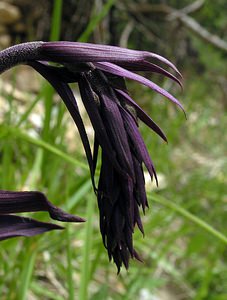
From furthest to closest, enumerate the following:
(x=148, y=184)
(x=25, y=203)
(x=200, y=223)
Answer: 1. (x=148, y=184)
2. (x=200, y=223)
3. (x=25, y=203)

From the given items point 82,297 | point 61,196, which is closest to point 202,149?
point 61,196

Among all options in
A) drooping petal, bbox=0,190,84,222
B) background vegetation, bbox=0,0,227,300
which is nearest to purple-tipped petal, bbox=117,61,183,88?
drooping petal, bbox=0,190,84,222

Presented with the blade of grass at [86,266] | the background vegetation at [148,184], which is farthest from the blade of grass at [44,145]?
the blade of grass at [86,266]

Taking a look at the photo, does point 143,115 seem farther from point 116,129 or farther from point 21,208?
point 21,208

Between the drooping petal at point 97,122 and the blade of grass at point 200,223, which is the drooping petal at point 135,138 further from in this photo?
the blade of grass at point 200,223

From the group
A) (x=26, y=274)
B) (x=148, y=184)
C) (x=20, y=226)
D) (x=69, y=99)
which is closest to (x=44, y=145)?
(x=26, y=274)
